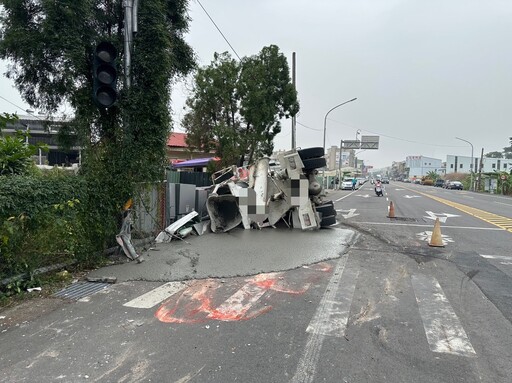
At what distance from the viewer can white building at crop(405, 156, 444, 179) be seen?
5487 inches

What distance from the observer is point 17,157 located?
22.7ft

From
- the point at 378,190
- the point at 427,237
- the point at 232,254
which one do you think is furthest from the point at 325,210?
A: the point at 378,190

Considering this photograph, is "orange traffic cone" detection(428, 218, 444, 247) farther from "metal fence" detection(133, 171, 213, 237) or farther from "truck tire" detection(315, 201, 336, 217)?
"metal fence" detection(133, 171, 213, 237)

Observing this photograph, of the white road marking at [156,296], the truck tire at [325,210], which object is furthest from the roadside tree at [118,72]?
the truck tire at [325,210]

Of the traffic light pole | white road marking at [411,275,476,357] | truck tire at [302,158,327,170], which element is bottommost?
white road marking at [411,275,476,357]

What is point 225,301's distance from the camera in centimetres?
488

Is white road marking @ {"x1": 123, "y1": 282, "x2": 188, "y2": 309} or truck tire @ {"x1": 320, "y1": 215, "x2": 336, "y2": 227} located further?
truck tire @ {"x1": 320, "y1": 215, "x2": 336, "y2": 227}

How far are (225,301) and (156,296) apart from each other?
1067 mm

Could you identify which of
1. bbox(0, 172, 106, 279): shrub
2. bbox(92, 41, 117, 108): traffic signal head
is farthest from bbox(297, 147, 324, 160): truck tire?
bbox(0, 172, 106, 279): shrub

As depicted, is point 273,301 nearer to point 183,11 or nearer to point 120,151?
point 120,151

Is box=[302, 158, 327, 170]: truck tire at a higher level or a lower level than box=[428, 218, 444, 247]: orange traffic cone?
higher

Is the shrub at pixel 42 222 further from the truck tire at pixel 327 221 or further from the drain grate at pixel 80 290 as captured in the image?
the truck tire at pixel 327 221

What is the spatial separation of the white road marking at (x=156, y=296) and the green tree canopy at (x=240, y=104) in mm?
12610

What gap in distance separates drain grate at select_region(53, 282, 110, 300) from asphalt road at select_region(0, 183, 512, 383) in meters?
0.18
